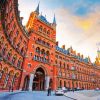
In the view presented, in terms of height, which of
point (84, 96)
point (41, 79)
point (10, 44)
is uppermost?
point (10, 44)

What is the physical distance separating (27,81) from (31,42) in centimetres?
1160

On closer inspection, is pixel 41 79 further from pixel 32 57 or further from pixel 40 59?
pixel 32 57

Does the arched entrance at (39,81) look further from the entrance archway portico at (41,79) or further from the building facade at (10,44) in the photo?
the building facade at (10,44)

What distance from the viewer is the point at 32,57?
129ft

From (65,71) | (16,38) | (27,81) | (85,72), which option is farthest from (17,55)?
(85,72)

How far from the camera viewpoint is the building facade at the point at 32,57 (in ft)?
83.6

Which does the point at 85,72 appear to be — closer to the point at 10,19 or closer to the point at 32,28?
the point at 32,28

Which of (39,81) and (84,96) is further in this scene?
(39,81)

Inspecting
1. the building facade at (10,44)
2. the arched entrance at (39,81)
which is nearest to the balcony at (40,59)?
the arched entrance at (39,81)

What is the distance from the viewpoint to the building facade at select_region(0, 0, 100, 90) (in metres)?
25.5

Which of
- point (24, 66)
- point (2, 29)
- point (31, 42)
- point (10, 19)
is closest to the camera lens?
point (2, 29)

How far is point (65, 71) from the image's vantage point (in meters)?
53.5

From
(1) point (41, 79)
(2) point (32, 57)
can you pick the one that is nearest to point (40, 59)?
(2) point (32, 57)

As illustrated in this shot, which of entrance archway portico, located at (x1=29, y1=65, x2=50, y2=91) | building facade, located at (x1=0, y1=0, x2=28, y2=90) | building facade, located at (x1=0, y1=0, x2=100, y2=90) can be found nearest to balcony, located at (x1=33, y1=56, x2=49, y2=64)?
building facade, located at (x1=0, y1=0, x2=100, y2=90)
